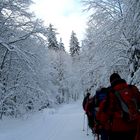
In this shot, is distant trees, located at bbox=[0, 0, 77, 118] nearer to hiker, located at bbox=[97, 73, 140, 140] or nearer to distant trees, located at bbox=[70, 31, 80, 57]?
hiker, located at bbox=[97, 73, 140, 140]

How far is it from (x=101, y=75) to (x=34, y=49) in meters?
6.61

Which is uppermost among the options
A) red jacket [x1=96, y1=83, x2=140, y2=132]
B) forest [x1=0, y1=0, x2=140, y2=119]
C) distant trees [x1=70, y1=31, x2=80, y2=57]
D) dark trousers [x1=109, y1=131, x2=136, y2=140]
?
distant trees [x1=70, y1=31, x2=80, y2=57]

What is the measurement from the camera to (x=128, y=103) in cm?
570

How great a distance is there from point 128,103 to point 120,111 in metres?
0.24

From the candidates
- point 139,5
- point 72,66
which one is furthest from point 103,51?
point 72,66

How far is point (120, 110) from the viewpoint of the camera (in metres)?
5.85

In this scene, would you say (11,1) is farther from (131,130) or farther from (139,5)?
(131,130)

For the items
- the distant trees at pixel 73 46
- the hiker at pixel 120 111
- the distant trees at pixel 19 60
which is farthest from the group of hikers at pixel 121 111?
the distant trees at pixel 73 46

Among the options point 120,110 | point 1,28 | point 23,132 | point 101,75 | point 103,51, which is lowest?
point 23,132

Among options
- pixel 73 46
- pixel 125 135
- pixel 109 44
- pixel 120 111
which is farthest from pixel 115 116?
pixel 73 46

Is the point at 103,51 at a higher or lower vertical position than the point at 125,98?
higher

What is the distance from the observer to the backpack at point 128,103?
566cm

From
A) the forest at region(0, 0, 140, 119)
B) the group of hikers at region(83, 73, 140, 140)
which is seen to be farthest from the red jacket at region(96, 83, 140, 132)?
the forest at region(0, 0, 140, 119)

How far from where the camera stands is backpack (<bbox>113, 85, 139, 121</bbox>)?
5660 mm
